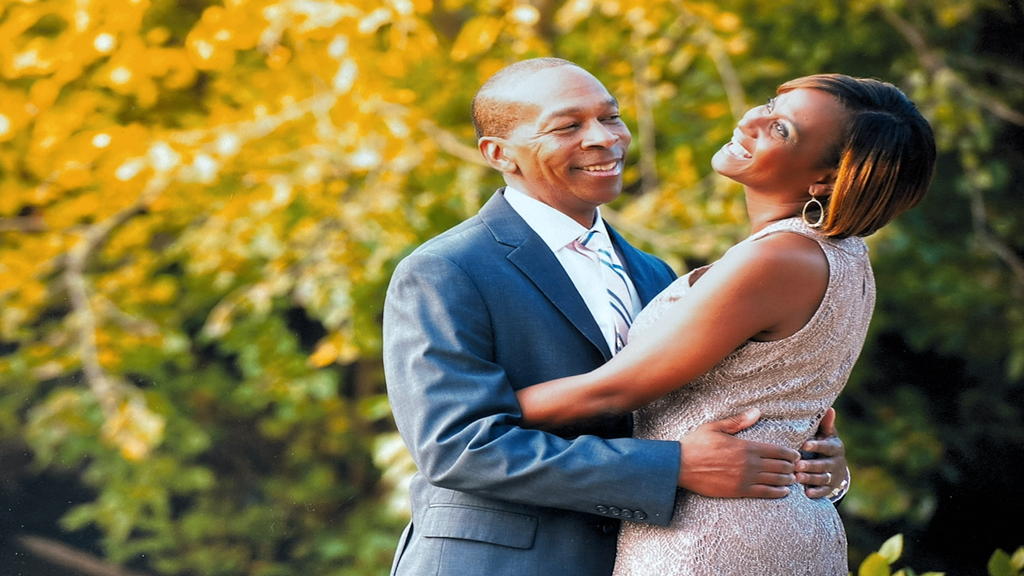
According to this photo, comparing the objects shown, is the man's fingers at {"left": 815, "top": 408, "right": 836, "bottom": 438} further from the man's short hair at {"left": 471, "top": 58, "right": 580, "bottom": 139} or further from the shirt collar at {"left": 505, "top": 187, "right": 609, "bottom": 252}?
the man's short hair at {"left": 471, "top": 58, "right": 580, "bottom": 139}

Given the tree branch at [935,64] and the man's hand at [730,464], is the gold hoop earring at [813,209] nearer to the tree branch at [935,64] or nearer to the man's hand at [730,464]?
the man's hand at [730,464]

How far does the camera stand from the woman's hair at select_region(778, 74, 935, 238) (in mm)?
1599

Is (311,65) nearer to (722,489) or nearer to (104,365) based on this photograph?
(104,365)

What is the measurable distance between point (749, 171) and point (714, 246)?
2611mm

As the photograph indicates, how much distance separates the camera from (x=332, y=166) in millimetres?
4578

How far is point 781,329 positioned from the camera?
1.61 meters

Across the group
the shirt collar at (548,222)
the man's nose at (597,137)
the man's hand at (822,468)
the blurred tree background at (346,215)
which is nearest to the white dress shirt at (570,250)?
the shirt collar at (548,222)

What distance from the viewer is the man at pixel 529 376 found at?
160 cm

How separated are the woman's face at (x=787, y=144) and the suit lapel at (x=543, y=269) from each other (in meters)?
0.36

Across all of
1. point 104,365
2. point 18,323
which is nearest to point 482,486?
point 104,365

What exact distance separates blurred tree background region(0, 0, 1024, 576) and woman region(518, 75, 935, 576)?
105 inches

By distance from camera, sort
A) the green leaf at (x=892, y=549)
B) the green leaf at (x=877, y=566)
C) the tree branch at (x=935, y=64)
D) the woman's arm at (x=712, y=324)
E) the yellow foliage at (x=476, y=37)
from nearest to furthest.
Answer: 1. the woman's arm at (x=712, y=324)
2. the green leaf at (x=877, y=566)
3. the green leaf at (x=892, y=549)
4. the yellow foliage at (x=476, y=37)
5. the tree branch at (x=935, y=64)

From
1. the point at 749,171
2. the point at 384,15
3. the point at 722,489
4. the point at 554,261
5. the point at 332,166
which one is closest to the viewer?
the point at 722,489

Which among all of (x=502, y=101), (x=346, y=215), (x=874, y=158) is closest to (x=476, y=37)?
(x=346, y=215)
